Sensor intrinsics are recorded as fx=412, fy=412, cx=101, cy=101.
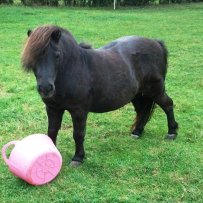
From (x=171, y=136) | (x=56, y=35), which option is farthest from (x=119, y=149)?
(x=56, y=35)

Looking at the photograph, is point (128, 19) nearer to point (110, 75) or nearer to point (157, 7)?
point (157, 7)

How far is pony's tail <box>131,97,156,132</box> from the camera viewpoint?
18.4 feet

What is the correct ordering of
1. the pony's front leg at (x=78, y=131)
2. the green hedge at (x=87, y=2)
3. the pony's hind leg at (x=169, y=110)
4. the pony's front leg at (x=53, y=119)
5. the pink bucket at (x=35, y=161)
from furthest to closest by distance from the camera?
1. the green hedge at (x=87, y=2)
2. the pony's hind leg at (x=169, y=110)
3. the pony's front leg at (x=53, y=119)
4. the pony's front leg at (x=78, y=131)
5. the pink bucket at (x=35, y=161)

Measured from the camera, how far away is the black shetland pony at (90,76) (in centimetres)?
394

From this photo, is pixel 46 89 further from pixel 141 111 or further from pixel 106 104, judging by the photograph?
pixel 141 111

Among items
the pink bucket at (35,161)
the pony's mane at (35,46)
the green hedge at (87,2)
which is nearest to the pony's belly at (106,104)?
the pink bucket at (35,161)

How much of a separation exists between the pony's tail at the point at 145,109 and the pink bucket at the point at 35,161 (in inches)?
67.0

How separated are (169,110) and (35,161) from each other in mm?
2178

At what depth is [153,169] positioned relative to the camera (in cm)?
479

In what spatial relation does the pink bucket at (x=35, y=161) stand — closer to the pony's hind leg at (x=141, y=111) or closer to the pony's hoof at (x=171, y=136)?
the pony's hind leg at (x=141, y=111)

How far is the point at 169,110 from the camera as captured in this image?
559 cm

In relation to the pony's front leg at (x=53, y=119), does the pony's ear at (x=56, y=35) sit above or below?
above

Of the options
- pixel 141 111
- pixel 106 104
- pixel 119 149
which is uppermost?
pixel 106 104

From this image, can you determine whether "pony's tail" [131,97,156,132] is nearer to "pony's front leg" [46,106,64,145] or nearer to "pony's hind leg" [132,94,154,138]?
"pony's hind leg" [132,94,154,138]
